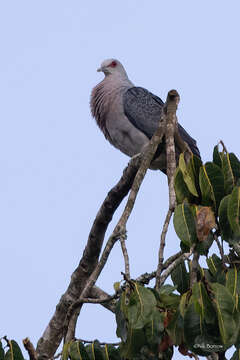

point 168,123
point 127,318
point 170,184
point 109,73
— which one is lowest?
point 127,318

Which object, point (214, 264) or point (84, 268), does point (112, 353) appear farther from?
point (84, 268)

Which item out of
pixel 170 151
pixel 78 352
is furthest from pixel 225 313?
pixel 170 151

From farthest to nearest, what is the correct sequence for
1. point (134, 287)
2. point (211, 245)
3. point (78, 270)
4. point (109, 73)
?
point (109, 73)
point (78, 270)
point (211, 245)
point (134, 287)

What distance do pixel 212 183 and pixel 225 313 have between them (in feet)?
2.50

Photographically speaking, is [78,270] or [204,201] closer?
[204,201]

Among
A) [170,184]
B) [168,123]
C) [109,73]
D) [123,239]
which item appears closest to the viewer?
[123,239]

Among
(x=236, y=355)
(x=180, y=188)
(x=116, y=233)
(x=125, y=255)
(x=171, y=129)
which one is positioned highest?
(x=171, y=129)

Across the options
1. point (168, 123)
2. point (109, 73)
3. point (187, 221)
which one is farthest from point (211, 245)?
point (109, 73)

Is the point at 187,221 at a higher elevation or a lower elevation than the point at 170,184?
lower

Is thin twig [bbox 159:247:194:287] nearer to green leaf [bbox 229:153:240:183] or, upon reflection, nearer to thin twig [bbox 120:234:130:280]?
thin twig [bbox 120:234:130:280]

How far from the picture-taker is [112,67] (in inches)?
337

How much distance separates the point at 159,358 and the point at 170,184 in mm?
1142

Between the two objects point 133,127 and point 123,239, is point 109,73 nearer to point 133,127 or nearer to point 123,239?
point 133,127

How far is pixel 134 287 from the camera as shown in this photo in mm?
3061
